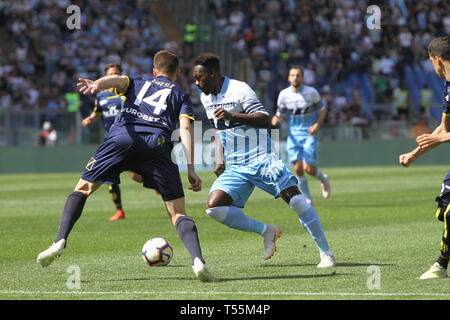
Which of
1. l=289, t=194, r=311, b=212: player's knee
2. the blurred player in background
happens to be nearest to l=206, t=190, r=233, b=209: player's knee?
l=289, t=194, r=311, b=212: player's knee

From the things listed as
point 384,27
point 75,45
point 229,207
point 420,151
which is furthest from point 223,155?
point 384,27

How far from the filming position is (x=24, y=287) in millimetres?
7000

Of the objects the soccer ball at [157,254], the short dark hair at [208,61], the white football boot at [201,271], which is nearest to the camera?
the white football boot at [201,271]

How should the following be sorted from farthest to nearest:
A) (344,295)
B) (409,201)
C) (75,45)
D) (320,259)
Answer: (75,45)
(409,201)
(320,259)
(344,295)

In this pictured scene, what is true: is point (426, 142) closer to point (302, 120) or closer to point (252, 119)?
point (252, 119)

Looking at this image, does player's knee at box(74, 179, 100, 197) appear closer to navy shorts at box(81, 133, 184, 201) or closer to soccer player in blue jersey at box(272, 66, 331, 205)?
navy shorts at box(81, 133, 184, 201)

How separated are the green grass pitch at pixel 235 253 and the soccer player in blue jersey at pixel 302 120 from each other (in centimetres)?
88

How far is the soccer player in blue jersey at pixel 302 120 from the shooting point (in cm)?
1526

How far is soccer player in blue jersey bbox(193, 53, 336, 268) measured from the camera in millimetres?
7875

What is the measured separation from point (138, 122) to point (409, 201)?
9.45m

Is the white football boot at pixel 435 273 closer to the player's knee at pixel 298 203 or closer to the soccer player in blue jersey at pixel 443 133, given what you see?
the soccer player in blue jersey at pixel 443 133

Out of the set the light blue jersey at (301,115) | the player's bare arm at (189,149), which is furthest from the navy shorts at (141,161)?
the light blue jersey at (301,115)

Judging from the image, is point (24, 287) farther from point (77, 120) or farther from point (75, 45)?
point (75, 45)


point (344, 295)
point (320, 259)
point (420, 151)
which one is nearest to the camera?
point (344, 295)
